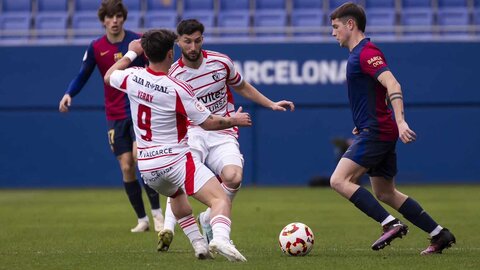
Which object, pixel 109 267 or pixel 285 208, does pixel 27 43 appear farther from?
pixel 109 267

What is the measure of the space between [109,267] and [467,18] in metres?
16.8

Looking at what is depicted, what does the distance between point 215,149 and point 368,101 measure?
1.67 meters

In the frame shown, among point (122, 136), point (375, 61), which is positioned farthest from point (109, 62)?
point (375, 61)

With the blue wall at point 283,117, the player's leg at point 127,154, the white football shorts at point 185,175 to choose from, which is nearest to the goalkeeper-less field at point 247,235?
the player's leg at point 127,154

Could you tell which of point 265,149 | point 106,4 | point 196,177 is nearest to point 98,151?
point 265,149

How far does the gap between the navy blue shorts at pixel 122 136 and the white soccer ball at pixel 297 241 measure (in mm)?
3637

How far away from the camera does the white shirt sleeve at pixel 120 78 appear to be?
329 inches

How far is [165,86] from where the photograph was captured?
8.07m

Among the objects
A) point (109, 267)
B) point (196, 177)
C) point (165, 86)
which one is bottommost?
point (109, 267)

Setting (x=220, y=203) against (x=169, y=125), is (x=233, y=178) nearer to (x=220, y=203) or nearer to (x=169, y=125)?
(x=220, y=203)

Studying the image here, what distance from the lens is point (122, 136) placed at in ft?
39.6

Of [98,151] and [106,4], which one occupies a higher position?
[106,4]

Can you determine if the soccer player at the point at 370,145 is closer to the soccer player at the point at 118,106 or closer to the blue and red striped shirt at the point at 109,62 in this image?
the soccer player at the point at 118,106

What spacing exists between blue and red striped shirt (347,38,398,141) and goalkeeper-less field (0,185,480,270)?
1.09m
